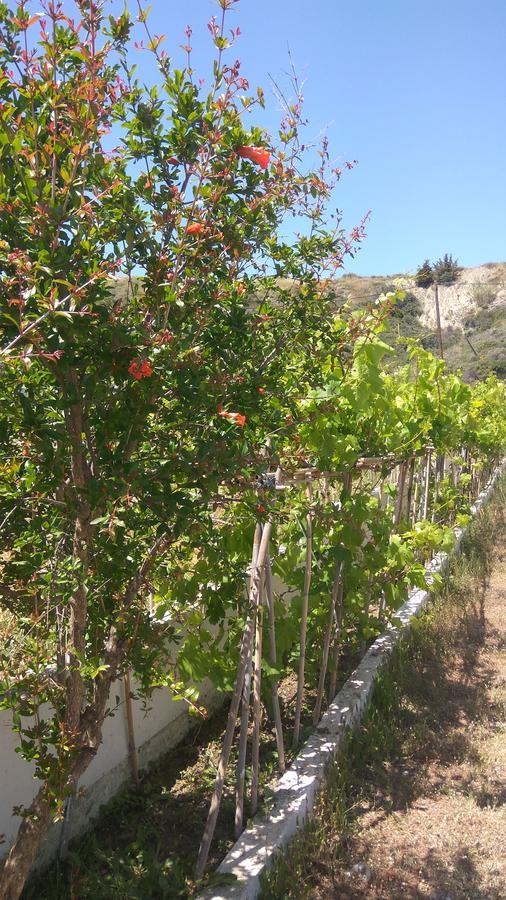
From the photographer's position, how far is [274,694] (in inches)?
115

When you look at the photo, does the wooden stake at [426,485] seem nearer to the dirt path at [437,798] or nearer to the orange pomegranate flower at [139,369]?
the dirt path at [437,798]

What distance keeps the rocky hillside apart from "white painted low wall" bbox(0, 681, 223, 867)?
25260mm

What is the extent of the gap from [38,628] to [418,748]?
7.24ft

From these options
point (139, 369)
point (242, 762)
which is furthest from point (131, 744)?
point (139, 369)

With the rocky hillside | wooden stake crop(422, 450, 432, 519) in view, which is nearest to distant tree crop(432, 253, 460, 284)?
the rocky hillside

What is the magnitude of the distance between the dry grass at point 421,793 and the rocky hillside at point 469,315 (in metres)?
24.1

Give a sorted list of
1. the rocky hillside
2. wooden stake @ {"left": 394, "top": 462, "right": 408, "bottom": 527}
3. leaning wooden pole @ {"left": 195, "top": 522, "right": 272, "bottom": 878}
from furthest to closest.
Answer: the rocky hillside → wooden stake @ {"left": 394, "top": 462, "right": 408, "bottom": 527} → leaning wooden pole @ {"left": 195, "top": 522, "right": 272, "bottom": 878}

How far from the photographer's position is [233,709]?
254 centimetres

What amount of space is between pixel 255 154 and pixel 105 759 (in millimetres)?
2287

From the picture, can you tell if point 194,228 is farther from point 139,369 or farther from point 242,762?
point 242,762

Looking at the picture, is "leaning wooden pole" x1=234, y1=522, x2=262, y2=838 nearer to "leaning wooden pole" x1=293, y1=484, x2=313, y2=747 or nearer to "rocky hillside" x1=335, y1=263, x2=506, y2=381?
"leaning wooden pole" x1=293, y1=484, x2=313, y2=747

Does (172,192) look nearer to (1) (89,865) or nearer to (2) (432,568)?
(1) (89,865)

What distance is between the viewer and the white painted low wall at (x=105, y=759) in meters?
2.26

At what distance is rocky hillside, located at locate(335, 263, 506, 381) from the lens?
3457cm
